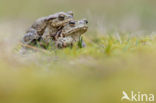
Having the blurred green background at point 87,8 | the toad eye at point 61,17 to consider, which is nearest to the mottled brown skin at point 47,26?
the toad eye at point 61,17

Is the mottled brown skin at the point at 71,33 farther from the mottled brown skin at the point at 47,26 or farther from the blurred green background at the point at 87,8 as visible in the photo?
the blurred green background at the point at 87,8

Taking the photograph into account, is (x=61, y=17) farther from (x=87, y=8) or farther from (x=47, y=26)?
(x=87, y=8)

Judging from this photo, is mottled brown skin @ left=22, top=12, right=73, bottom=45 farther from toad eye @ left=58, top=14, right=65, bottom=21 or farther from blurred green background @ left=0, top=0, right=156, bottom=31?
blurred green background @ left=0, top=0, right=156, bottom=31

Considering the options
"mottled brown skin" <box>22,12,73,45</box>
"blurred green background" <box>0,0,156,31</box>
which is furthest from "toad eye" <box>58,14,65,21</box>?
"blurred green background" <box>0,0,156,31</box>

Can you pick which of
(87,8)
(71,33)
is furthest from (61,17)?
(87,8)

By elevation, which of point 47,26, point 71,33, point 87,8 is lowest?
point 71,33
